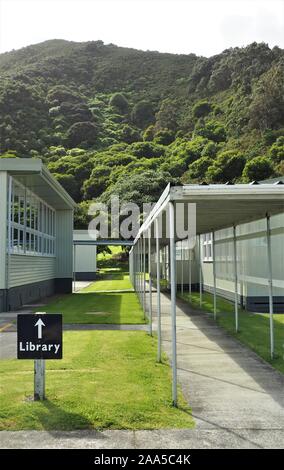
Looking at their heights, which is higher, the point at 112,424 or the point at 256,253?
the point at 256,253

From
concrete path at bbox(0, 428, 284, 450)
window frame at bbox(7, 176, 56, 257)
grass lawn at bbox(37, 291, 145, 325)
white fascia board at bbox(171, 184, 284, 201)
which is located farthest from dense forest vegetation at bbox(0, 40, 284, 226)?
concrete path at bbox(0, 428, 284, 450)

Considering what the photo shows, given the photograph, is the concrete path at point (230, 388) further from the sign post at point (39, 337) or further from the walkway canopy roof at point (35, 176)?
the walkway canopy roof at point (35, 176)

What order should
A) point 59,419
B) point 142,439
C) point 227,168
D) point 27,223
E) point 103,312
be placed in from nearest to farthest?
point 142,439 < point 59,419 < point 103,312 < point 27,223 < point 227,168

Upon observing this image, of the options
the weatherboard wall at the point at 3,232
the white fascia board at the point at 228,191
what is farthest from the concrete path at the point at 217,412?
the weatherboard wall at the point at 3,232

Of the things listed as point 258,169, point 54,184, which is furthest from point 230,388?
→ point 258,169

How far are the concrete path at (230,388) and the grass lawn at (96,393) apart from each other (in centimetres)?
26

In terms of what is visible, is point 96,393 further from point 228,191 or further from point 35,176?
point 35,176

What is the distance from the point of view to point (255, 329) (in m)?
11.6

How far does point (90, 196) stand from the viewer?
228ft

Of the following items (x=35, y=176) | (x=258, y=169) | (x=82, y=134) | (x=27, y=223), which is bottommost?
(x=27, y=223)

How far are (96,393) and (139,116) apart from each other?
110 m
